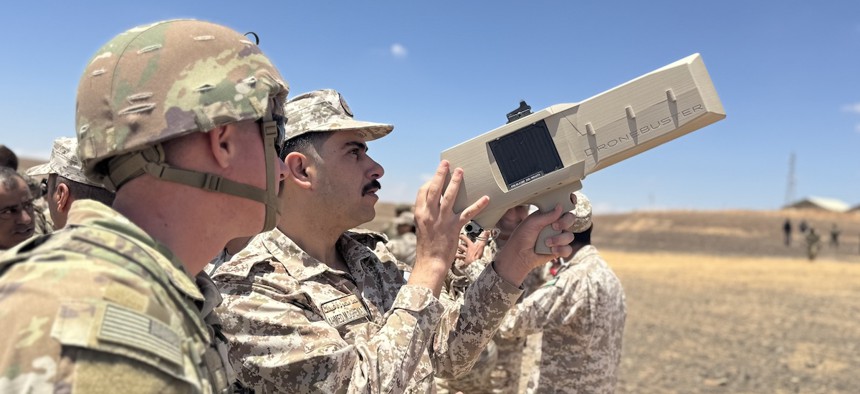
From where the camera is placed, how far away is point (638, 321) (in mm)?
14492

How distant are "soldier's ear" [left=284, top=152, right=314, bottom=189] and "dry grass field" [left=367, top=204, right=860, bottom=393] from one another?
567 cm

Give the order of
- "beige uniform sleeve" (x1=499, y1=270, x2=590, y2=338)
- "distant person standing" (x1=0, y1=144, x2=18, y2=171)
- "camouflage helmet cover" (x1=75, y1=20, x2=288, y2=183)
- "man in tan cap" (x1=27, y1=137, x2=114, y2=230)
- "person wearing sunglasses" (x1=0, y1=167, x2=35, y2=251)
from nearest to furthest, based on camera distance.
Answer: "camouflage helmet cover" (x1=75, y1=20, x2=288, y2=183), "man in tan cap" (x1=27, y1=137, x2=114, y2=230), "person wearing sunglasses" (x1=0, y1=167, x2=35, y2=251), "beige uniform sleeve" (x1=499, y1=270, x2=590, y2=338), "distant person standing" (x1=0, y1=144, x2=18, y2=171)

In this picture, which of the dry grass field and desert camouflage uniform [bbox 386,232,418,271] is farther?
the dry grass field

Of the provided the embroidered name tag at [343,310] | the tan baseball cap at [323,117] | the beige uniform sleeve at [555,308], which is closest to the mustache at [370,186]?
the tan baseball cap at [323,117]

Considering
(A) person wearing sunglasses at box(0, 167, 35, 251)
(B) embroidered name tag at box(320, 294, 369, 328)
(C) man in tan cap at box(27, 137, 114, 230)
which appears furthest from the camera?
(A) person wearing sunglasses at box(0, 167, 35, 251)

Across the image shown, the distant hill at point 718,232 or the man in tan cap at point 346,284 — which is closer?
the man in tan cap at point 346,284

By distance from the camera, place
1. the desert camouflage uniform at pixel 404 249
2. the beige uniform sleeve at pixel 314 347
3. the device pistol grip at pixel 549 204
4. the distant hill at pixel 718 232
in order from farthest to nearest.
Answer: the distant hill at pixel 718 232, the desert camouflage uniform at pixel 404 249, the device pistol grip at pixel 549 204, the beige uniform sleeve at pixel 314 347

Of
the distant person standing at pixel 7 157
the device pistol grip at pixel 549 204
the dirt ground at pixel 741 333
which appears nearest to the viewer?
the device pistol grip at pixel 549 204

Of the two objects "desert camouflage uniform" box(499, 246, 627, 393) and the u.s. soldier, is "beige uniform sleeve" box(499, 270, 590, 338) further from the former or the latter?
the u.s. soldier

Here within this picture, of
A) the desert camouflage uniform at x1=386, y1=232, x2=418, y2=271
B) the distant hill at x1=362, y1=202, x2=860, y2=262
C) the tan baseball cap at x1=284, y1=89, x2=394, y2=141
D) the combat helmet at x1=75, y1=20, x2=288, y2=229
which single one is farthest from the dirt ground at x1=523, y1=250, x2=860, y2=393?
the distant hill at x1=362, y1=202, x2=860, y2=262

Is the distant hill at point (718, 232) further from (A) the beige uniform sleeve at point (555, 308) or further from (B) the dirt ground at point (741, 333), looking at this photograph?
(A) the beige uniform sleeve at point (555, 308)

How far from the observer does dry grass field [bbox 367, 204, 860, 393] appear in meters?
9.53

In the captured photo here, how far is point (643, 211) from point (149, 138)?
233 ft

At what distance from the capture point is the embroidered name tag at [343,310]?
88.7 inches
